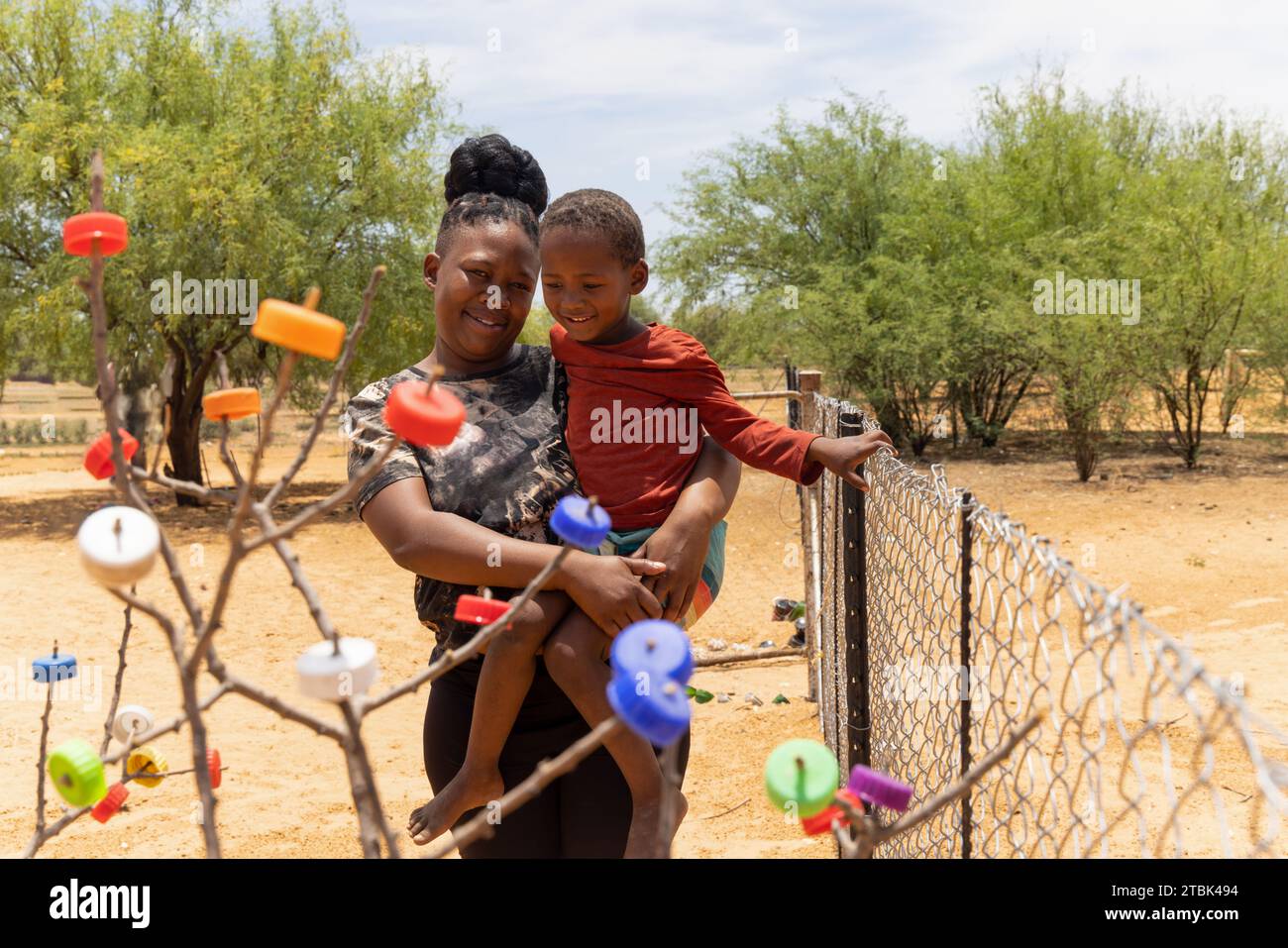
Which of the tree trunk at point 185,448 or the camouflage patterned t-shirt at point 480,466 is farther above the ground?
the camouflage patterned t-shirt at point 480,466

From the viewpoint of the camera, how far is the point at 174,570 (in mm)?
949

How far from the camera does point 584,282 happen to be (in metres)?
2.40

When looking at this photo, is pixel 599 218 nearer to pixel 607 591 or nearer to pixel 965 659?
pixel 607 591

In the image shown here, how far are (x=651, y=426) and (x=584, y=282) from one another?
0.34 meters

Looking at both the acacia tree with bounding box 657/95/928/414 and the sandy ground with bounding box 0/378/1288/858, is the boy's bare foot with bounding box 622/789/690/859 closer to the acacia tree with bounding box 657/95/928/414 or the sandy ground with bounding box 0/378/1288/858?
the sandy ground with bounding box 0/378/1288/858

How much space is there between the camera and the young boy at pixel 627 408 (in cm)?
230

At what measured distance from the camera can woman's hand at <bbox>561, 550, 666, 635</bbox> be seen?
197 cm

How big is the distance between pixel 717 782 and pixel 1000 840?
145 cm

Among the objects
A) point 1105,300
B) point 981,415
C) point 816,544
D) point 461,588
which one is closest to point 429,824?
point 461,588

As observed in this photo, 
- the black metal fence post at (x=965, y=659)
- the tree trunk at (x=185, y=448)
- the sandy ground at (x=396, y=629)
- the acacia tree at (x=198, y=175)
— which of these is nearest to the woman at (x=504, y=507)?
the black metal fence post at (x=965, y=659)

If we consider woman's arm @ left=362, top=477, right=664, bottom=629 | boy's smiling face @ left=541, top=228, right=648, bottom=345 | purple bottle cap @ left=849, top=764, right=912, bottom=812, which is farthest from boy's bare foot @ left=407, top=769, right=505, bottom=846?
purple bottle cap @ left=849, top=764, right=912, bottom=812

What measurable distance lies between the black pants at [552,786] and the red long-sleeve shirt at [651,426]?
401mm

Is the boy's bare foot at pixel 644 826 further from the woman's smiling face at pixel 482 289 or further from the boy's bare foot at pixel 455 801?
the woman's smiling face at pixel 482 289

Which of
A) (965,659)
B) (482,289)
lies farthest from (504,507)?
(965,659)
